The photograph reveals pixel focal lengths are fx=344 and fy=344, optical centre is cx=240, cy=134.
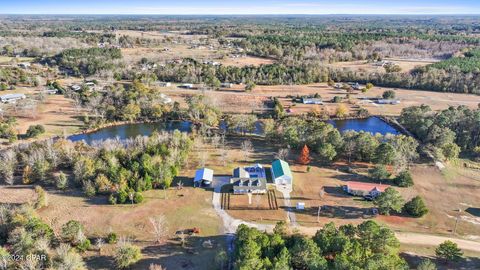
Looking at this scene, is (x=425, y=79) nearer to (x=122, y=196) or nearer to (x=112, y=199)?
(x=122, y=196)

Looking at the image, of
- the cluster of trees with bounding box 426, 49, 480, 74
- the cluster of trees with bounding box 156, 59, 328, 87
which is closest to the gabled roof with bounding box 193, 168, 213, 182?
the cluster of trees with bounding box 156, 59, 328, 87

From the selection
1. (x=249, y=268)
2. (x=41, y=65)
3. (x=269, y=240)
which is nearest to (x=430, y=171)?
(x=269, y=240)

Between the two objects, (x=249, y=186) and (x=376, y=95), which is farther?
(x=376, y=95)

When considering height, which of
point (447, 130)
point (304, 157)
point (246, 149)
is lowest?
point (246, 149)

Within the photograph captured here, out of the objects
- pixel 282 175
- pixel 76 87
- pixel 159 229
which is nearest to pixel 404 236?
pixel 282 175

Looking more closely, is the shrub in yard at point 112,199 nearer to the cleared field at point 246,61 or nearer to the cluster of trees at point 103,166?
the cluster of trees at point 103,166

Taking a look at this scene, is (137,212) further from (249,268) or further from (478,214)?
(478,214)

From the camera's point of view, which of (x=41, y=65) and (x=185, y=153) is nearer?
(x=185, y=153)
